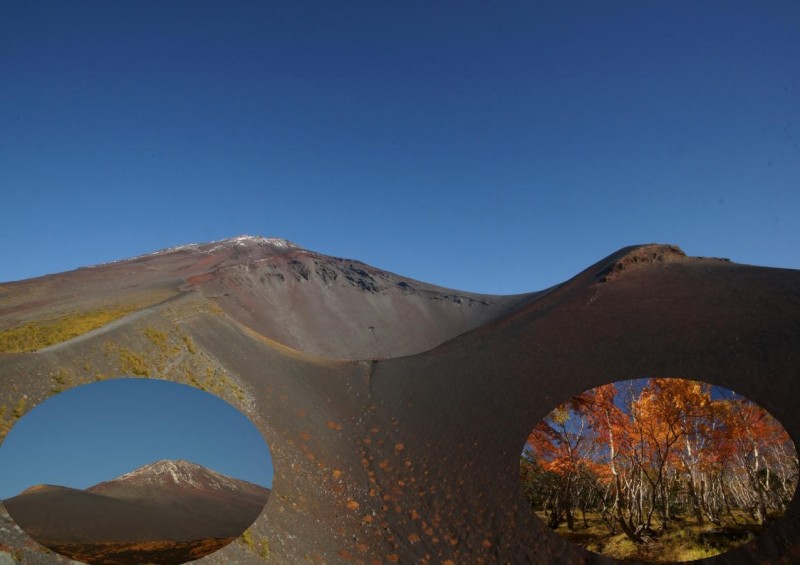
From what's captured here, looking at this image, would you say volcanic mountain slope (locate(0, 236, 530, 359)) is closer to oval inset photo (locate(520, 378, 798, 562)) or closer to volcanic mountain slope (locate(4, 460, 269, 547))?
volcanic mountain slope (locate(4, 460, 269, 547))

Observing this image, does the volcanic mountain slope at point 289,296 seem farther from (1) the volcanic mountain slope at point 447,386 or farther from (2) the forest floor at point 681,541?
(2) the forest floor at point 681,541

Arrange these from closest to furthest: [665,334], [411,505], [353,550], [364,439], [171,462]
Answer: [171,462] → [353,550] → [411,505] → [364,439] → [665,334]

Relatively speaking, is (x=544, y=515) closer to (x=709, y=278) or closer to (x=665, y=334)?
(x=665, y=334)

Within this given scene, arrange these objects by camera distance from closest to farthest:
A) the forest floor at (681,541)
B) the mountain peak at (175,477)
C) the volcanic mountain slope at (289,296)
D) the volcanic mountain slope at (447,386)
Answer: the mountain peak at (175,477) < the forest floor at (681,541) < the volcanic mountain slope at (447,386) < the volcanic mountain slope at (289,296)

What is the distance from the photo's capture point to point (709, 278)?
15.5 meters

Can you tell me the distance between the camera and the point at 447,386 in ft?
44.0

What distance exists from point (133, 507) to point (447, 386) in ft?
27.0

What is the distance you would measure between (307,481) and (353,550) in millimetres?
1592

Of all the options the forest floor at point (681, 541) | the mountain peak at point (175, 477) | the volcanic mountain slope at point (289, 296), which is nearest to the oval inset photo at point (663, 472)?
the forest floor at point (681, 541)

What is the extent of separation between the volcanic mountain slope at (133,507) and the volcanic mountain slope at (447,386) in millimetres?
779

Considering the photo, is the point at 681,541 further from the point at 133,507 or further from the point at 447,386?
the point at 133,507

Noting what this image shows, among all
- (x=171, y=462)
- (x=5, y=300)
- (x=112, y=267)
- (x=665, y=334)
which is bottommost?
(x=171, y=462)

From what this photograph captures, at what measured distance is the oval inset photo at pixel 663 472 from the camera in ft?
25.6

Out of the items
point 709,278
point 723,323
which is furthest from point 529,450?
point 709,278
